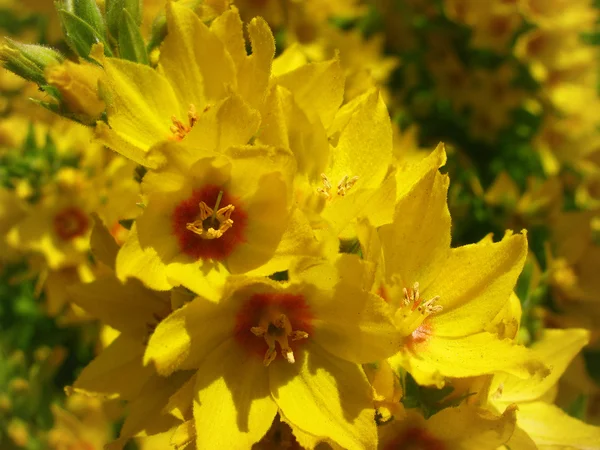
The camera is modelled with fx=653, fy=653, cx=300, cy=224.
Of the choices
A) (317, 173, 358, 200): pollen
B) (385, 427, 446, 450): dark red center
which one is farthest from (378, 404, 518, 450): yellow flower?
(317, 173, 358, 200): pollen

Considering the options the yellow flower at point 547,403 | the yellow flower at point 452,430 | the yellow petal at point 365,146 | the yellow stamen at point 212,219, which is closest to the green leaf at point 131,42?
the yellow stamen at point 212,219

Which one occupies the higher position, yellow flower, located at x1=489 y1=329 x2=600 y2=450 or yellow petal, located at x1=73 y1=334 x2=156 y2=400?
yellow petal, located at x1=73 y1=334 x2=156 y2=400

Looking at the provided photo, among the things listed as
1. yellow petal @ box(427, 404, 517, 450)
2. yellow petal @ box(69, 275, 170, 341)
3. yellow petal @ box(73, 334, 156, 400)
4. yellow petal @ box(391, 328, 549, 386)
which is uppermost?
yellow petal @ box(391, 328, 549, 386)

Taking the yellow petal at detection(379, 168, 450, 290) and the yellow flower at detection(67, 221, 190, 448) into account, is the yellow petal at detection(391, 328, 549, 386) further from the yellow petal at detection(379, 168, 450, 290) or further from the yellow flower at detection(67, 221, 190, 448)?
the yellow flower at detection(67, 221, 190, 448)

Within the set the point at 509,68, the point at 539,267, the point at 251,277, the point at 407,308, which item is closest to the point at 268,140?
the point at 251,277

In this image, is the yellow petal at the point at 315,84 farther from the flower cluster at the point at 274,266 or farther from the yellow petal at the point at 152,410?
the yellow petal at the point at 152,410

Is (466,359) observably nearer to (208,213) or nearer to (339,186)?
(339,186)

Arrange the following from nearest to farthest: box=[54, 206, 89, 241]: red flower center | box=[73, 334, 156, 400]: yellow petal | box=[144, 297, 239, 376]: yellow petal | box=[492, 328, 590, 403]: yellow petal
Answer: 1. box=[144, 297, 239, 376]: yellow petal
2. box=[73, 334, 156, 400]: yellow petal
3. box=[492, 328, 590, 403]: yellow petal
4. box=[54, 206, 89, 241]: red flower center

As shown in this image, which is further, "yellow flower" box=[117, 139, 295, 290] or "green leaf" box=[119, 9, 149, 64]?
"green leaf" box=[119, 9, 149, 64]
